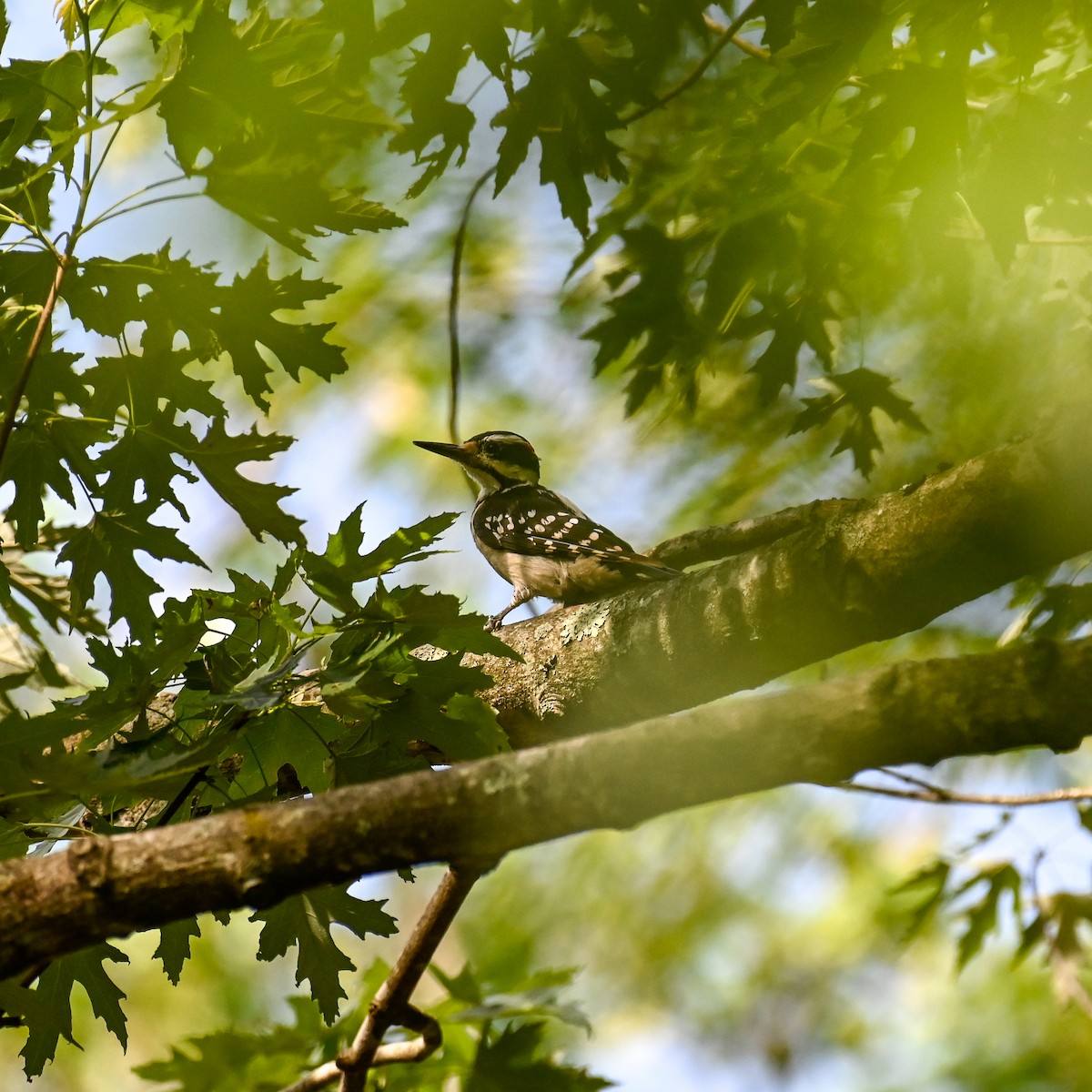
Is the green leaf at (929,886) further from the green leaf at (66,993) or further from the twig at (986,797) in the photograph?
the green leaf at (66,993)

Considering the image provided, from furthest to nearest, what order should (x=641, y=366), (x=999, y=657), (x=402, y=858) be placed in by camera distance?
(x=641, y=366) < (x=402, y=858) < (x=999, y=657)

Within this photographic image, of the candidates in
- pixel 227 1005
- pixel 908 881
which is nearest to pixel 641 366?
pixel 908 881

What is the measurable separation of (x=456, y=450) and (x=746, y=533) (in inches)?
97.0

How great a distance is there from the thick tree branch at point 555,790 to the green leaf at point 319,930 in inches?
33.3

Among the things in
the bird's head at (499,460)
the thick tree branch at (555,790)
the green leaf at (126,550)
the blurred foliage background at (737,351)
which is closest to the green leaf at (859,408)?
the blurred foliage background at (737,351)

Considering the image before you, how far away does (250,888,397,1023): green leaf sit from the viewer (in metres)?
2.32

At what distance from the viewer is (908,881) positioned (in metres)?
3.95

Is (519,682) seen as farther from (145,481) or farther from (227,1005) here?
(227,1005)

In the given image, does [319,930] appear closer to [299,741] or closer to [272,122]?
[299,741]

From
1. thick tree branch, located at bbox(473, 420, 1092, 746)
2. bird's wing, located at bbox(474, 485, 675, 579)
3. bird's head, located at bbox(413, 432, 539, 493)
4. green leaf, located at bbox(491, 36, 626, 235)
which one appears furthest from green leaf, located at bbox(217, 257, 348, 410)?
bird's head, located at bbox(413, 432, 539, 493)

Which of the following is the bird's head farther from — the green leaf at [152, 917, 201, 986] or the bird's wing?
the green leaf at [152, 917, 201, 986]

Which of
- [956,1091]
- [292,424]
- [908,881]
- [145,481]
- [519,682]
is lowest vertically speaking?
[956,1091]

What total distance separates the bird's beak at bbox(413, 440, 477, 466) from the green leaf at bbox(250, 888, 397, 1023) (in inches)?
112

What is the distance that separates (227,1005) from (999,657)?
630 cm
